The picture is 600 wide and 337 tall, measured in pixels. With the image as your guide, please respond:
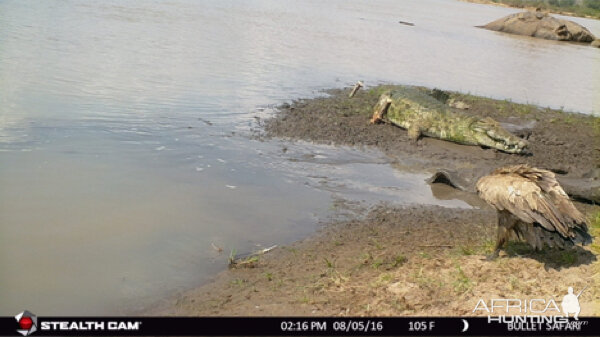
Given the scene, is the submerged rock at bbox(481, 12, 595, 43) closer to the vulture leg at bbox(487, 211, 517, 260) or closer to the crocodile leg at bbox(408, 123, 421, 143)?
the crocodile leg at bbox(408, 123, 421, 143)

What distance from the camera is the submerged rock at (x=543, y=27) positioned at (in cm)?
2953

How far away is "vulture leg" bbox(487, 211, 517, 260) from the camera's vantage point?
441cm

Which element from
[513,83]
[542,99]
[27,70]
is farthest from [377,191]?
[513,83]

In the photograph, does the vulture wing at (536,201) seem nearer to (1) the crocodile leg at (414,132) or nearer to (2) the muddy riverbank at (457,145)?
(2) the muddy riverbank at (457,145)

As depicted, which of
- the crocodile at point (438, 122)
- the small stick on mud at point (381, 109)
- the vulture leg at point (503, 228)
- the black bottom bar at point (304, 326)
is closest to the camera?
the black bottom bar at point (304, 326)

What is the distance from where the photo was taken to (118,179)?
6.28m

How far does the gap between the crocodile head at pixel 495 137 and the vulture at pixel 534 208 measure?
4.65 meters

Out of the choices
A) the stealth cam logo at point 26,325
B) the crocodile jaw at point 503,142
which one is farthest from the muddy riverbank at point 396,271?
the crocodile jaw at point 503,142

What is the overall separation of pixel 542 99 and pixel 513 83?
2.17m

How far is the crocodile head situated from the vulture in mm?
4646

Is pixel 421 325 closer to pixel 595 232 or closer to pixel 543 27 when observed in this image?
pixel 595 232

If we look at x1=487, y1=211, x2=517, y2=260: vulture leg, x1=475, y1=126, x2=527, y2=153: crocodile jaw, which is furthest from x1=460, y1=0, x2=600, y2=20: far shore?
x1=487, y1=211, x2=517, y2=260: vulture leg

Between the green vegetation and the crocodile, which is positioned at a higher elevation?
the green vegetation

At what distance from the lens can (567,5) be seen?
196 ft
